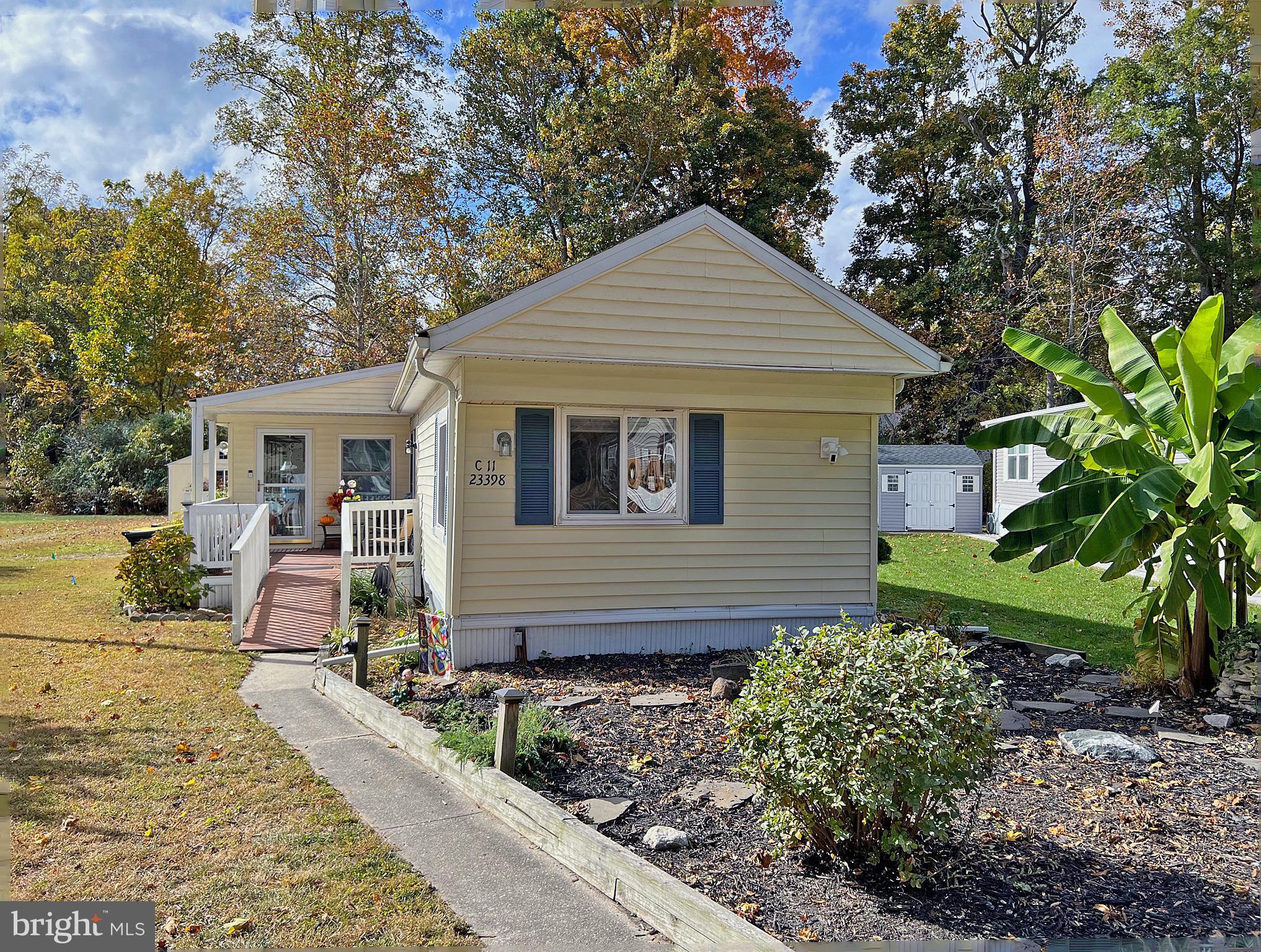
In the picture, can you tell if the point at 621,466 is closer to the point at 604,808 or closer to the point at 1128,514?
the point at 604,808

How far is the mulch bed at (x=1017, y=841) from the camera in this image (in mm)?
3219

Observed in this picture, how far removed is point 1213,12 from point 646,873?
84.9ft

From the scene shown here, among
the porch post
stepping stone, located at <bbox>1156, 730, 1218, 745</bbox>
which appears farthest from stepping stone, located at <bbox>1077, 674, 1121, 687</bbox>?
the porch post

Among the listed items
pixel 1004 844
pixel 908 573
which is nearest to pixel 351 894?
pixel 1004 844

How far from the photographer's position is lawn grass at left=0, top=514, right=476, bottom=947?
3303mm

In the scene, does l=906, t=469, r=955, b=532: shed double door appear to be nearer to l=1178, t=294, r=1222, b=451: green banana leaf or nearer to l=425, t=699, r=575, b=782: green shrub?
l=1178, t=294, r=1222, b=451: green banana leaf

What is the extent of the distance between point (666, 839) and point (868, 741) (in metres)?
1.22

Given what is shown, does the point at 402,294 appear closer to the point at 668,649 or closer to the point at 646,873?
the point at 668,649

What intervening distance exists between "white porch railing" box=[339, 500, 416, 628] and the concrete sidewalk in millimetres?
4245

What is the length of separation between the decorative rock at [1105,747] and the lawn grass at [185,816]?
4.44 metres

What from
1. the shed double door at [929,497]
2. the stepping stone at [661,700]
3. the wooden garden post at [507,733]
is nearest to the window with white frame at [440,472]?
the stepping stone at [661,700]

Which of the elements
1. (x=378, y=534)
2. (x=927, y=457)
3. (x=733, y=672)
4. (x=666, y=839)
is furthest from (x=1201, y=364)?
(x=927, y=457)

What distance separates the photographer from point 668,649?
851cm

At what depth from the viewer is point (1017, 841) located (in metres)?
3.93
